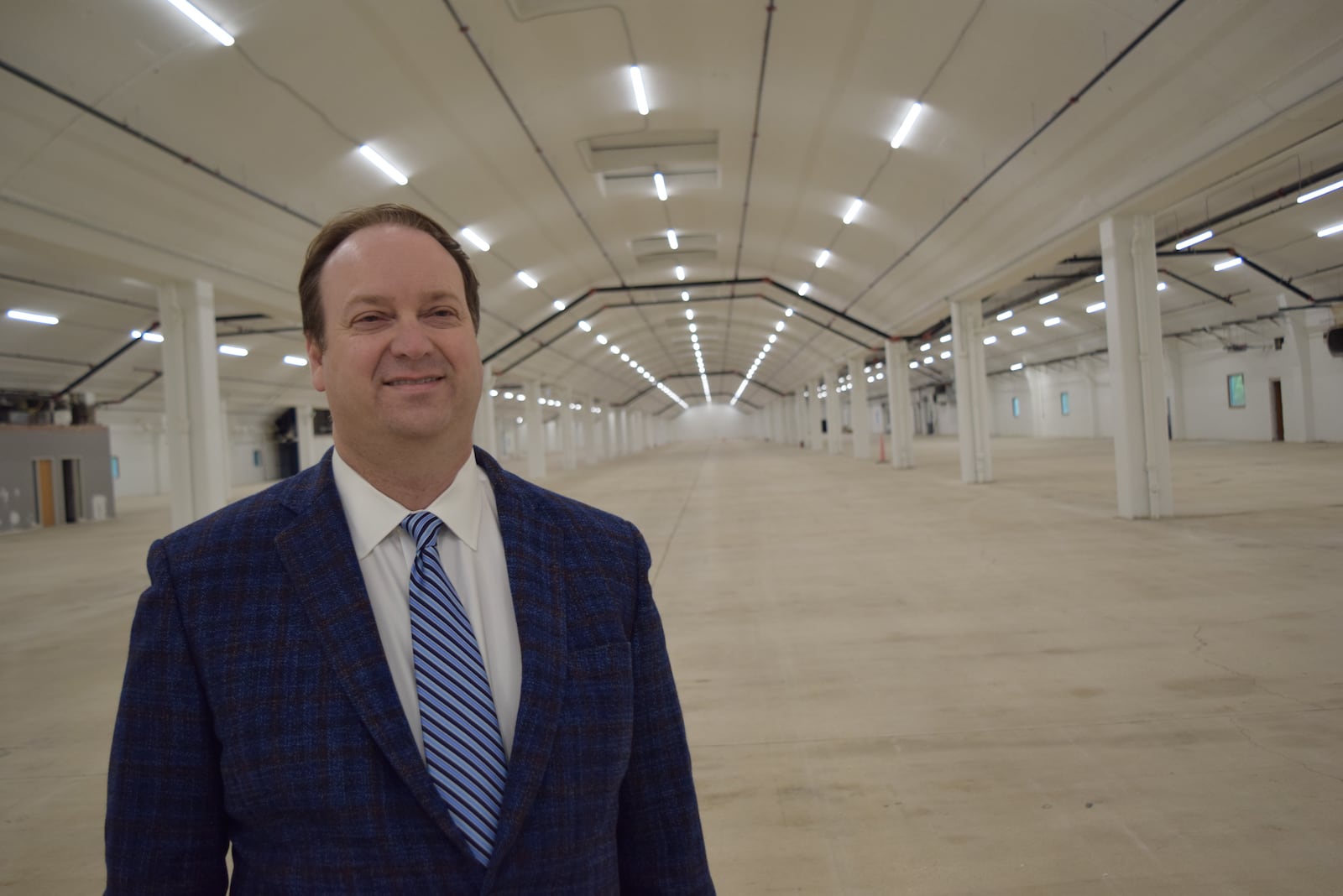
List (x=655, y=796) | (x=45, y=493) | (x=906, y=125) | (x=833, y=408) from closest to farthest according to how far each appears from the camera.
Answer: (x=655, y=796) < (x=906, y=125) < (x=45, y=493) < (x=833, y=408)

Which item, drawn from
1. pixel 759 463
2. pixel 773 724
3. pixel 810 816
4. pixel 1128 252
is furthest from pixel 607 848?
pixel 759 463

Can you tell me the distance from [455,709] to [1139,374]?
14770 mm

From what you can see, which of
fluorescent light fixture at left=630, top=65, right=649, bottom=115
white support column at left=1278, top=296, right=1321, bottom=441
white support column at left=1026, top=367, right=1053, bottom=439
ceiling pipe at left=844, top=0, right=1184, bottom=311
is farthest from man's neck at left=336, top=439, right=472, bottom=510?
white support column at left=1026, top=367, right=1053, bottom=439

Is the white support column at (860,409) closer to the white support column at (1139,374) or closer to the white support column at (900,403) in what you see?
the white support column at (900,403)

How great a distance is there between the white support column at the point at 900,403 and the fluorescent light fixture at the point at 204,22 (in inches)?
970

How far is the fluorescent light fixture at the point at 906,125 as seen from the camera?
14.2m

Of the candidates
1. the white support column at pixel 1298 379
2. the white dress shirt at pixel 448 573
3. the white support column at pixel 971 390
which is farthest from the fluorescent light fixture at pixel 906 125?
the white support column at pixel 1298 379

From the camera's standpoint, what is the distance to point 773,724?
5.38 metres

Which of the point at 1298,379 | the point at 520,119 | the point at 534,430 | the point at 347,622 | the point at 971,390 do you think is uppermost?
the point at 520,119

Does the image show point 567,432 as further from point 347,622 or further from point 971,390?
point 347,622

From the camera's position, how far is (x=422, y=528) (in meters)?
1.61

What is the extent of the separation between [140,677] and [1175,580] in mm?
9815

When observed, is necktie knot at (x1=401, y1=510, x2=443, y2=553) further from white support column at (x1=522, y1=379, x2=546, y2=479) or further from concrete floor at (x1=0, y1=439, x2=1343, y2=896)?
white support column at (x1=522, y1=379, x2=546, y2=479)

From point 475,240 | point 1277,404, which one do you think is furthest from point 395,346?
point 1277,404
